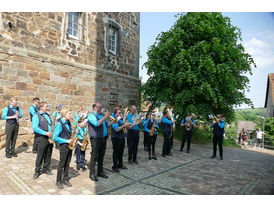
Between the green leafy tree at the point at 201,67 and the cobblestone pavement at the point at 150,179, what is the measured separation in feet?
14.6

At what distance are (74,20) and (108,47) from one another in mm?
2354

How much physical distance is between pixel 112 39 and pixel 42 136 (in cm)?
864

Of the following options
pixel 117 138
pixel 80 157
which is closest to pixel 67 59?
pixel 80 157

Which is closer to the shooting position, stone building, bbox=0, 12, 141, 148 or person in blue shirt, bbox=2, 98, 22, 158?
person in blue shirt, bbox=2, 98, 22, 158

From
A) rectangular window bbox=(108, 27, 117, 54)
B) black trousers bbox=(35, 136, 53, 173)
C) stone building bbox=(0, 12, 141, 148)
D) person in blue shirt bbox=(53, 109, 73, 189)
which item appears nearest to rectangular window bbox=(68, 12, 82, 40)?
stone building bbox=(0, 12, 141, 148)

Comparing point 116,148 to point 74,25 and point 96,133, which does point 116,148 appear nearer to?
point 96,133

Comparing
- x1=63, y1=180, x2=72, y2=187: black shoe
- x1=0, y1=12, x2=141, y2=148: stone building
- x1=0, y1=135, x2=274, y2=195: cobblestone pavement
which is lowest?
x1=0, y1=135, x2=274, y2=195: cobblestone pavement

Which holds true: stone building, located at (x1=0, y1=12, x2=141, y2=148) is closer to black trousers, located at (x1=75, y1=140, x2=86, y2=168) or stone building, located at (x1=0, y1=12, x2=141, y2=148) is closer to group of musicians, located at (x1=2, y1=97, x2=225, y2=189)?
group of musicians, located at (x1=2, y1=97, x2=225, y2=189)

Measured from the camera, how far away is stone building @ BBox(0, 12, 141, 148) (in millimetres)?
7430

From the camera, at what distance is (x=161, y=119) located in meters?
8.03

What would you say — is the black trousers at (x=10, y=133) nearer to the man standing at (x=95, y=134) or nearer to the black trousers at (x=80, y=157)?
the black trousers at (x=80, y=157)

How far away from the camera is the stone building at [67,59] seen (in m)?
7.43

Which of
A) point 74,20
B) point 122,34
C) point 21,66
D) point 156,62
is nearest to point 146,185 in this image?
point 21,66

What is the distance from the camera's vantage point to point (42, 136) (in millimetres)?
4820
